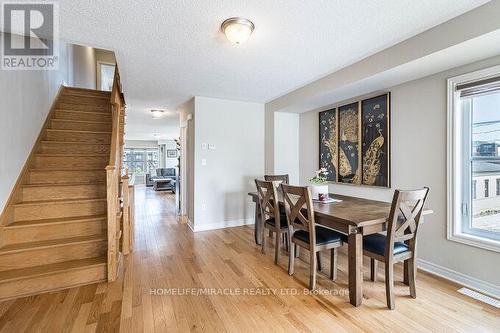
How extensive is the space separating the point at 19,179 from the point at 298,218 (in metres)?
3.07

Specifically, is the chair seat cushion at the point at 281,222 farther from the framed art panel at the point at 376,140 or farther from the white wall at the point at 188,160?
the white wall at the point at 188,160

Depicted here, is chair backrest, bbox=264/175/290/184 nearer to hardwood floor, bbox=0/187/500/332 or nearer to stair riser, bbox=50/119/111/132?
hardwood floor, bbox=0/187/500/332

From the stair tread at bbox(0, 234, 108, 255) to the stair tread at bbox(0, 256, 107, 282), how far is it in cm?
18

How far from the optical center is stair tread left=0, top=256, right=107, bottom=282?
6.86ft

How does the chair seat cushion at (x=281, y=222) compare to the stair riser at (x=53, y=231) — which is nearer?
the stair riser at (x=53, y=231)

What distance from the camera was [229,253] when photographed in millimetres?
3150

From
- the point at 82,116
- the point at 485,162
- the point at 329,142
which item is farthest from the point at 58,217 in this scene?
the point at 485,162

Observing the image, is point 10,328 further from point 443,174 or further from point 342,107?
point 342,107

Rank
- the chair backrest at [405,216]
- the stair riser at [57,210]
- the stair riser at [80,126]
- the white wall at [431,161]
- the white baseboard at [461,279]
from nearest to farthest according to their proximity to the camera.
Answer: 1. the chair backrest at [405,216]
2. the white baseboard at [461,279]
3. the white wall at [431,161]
4. the stair riser at [57,210]
5. the stair riser at [80,126]

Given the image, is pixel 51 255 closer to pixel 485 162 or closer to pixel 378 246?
pixel 378 246

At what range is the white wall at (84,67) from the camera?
16.2 feet

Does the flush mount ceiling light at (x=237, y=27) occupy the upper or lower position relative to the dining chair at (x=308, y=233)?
upper

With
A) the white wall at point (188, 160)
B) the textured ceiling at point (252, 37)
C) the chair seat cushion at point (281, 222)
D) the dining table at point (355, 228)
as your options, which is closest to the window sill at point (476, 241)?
the dining table at point (355, 228)

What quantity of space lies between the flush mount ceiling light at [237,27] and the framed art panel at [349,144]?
2159mm
